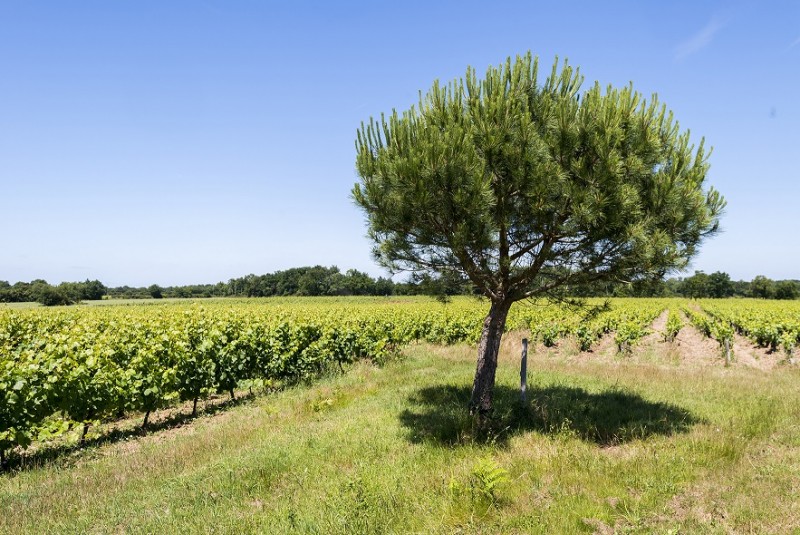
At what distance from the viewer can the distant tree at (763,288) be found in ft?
330

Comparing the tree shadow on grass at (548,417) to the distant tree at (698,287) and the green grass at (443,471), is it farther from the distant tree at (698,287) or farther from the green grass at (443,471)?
the distant tree at (698,287)

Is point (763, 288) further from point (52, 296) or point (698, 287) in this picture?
point (52, 296)

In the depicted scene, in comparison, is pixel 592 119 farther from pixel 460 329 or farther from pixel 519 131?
pixel 460 329

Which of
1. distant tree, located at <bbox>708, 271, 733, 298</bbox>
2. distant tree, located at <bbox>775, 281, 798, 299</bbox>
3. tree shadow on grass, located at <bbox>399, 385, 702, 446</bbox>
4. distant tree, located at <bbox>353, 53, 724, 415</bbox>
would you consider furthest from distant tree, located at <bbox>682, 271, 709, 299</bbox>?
distant tree, located at <bbox>353, 53, 724, 415</bbox>

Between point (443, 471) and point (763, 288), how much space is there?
13046 cm

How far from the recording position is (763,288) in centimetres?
10306

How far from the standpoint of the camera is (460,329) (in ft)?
72.6

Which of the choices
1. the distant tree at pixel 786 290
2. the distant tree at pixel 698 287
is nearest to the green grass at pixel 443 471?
the distant tree at pixel 698 287

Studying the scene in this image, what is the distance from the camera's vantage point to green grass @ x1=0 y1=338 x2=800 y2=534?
486cm

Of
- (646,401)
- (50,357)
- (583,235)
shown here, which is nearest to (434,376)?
(646,401)

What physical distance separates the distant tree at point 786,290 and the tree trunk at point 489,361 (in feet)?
401

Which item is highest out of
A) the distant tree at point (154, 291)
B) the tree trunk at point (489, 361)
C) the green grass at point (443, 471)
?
the distant tree at point (154, 291)

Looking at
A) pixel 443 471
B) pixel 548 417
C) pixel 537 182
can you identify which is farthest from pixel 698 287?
pixel 443 471

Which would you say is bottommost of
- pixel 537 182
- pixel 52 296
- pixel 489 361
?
pixel 489 361
